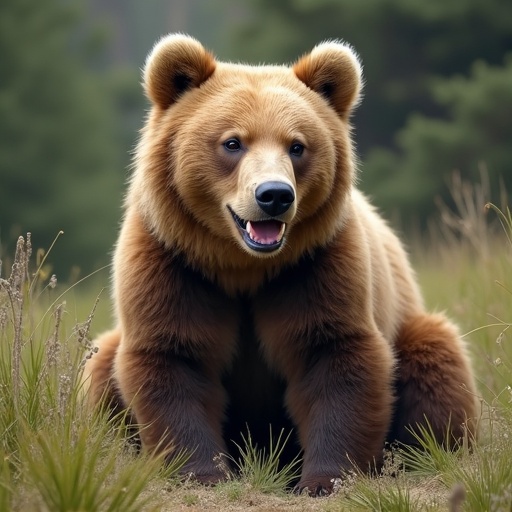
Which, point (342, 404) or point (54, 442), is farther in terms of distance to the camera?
point (342, 404)

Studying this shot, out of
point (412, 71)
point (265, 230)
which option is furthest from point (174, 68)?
point (412, 71)

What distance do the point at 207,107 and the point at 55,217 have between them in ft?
65.5

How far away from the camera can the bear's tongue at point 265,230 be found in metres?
4.86

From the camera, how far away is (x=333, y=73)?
5.42 m

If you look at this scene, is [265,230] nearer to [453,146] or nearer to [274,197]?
[274,197]

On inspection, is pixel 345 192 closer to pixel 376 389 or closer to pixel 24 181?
pixel 376 389

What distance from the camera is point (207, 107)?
17.0 feet

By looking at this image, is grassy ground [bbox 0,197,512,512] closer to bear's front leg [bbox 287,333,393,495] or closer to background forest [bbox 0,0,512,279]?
bear's front leg [bbox 287,333,393,495]

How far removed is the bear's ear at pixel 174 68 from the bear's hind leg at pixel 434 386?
72.1 inches

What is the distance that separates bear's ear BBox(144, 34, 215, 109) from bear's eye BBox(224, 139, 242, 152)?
1.43 feet

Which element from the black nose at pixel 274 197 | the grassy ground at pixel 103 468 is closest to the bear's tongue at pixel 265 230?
the black nose at pixel 274 197

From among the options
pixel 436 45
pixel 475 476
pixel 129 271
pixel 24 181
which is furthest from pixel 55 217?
pixel 475 476

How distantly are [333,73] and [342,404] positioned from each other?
1.60 meters

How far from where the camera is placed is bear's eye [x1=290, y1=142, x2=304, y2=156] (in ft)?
16.7
